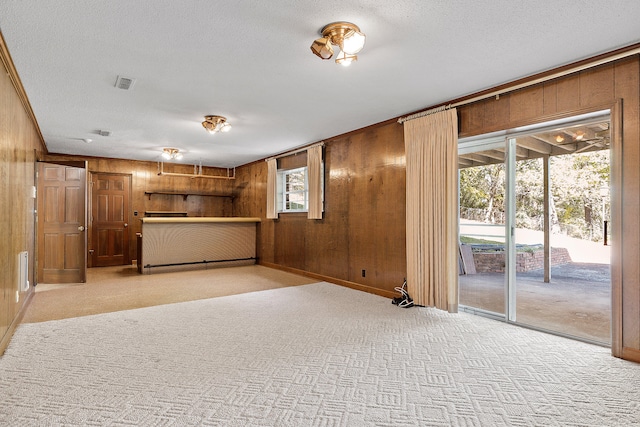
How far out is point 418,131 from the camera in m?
4.44

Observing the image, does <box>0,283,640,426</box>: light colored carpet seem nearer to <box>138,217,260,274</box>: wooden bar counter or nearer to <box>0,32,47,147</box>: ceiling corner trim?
<box>0,32,47,147</box>: ceiling corner trim

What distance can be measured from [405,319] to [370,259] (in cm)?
146

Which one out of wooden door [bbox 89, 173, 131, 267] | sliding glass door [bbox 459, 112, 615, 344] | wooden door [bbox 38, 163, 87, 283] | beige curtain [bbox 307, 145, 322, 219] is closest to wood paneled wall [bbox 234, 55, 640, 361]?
beige curtain [bbox 307, 145, 322, 219]

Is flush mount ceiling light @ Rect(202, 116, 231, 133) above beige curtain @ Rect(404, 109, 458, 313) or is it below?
above

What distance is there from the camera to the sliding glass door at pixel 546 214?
3768 mm

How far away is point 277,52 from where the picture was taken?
9.49ft

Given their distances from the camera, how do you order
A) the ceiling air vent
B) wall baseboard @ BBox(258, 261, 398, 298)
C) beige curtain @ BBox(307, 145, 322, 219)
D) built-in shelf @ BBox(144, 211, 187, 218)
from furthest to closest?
built-in shelf @ BBox(144, 211, 187, 218)
beige curtain @ BBox(307, 145, 322, 219)
wall baseboard @ BBox(258, 261, 398, 298)
the ceiling air vent

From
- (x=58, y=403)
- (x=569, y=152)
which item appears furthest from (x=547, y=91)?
(x=58, y=403)

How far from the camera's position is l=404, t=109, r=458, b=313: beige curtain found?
158 inches

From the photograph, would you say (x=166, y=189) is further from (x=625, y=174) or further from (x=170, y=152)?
(x=625, y=174)

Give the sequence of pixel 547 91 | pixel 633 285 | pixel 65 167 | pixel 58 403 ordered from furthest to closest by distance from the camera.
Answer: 1. pixel 65 167
2. pixel 547 91
3. pixel 633 285
4. pixel 58 403

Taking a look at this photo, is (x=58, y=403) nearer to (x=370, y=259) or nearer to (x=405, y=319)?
(x=405, y=319)

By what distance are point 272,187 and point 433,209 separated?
4155mm

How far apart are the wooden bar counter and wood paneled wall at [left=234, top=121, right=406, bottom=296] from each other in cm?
149
